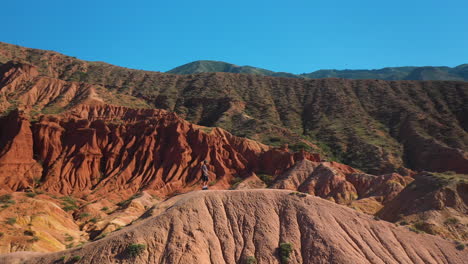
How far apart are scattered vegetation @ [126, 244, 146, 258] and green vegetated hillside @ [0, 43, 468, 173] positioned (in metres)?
58.1

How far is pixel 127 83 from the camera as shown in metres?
118

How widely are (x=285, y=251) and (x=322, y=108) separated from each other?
86.6 metres

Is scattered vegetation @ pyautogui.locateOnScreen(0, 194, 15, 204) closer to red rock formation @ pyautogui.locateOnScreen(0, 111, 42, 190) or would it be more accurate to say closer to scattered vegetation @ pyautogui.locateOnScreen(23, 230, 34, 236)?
scattered vegetation @ pyautogui.locateOnScreen(23, 230, 34, 236)

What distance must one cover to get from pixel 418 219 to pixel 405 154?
53256 millimetres

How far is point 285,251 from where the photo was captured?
22.6 meters

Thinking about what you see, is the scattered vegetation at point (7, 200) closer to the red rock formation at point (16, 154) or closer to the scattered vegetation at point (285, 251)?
the red rock formation at point (16, 154)

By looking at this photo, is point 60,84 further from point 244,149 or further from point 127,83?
point 244,149

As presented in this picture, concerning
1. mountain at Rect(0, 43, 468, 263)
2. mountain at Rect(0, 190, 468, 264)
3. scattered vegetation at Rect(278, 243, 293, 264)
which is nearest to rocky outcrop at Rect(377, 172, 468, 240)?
mountain at Rect(0, 43, 468, 263)

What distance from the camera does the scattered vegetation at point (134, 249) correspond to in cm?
2188

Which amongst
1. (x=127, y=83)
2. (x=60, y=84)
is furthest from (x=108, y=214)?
(x=127, y=83)

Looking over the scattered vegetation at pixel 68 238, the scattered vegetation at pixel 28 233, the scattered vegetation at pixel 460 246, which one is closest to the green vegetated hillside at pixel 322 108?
the scattered vegetation at pixel 460 246

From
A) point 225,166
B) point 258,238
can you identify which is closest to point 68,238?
point 258,238

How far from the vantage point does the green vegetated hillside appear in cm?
7969

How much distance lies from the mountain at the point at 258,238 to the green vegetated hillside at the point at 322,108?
168 feet
